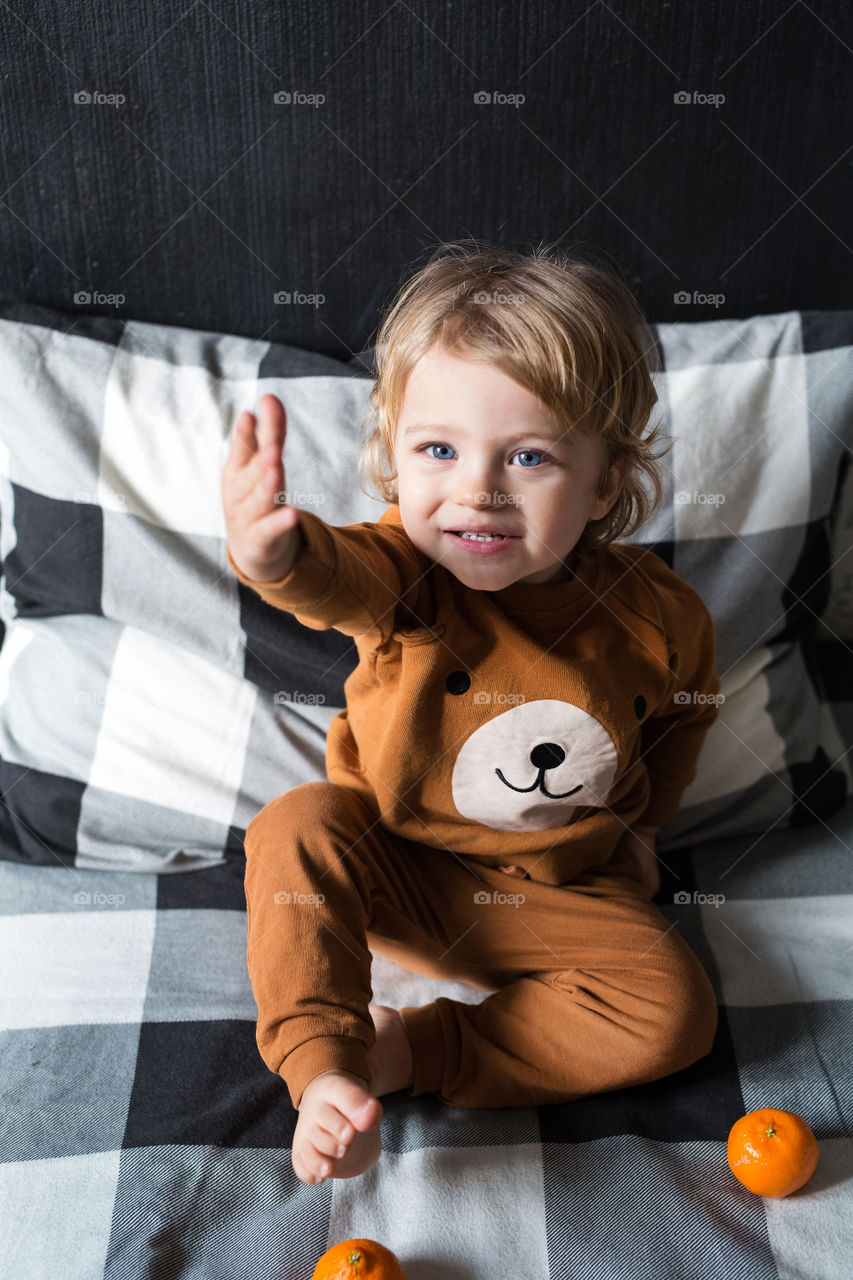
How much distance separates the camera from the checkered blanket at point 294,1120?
735 millimetres

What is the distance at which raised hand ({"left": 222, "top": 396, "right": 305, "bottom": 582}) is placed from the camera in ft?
2.05

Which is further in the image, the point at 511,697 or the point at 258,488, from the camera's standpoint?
the point at 511,697

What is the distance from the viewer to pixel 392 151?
3.77 feet

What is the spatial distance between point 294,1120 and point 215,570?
1.83 feet

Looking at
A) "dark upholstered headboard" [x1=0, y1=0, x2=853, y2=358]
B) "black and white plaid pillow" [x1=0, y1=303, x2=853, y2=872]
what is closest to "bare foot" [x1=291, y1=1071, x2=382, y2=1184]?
"black and white plaid pillow" [x1=0, y1=303, x2=853, y2=872]

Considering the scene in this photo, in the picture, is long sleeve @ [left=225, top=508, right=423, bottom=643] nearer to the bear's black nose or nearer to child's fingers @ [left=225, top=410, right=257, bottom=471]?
child's fingers @ [left=225, top=410, right=257, bottom=471]

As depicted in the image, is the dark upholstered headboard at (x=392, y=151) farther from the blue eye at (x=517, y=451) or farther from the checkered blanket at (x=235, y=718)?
the blue eye at (x=517, y=451)

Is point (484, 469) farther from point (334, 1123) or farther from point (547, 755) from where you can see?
point (334, 1123)

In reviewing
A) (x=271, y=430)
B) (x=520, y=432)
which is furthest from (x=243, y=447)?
(x=520, y=432)

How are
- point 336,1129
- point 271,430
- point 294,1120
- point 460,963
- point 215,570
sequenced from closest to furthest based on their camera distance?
1. point 271,430
2. point 336,1129
3. point 294,1120
4. point 460,963
5. point 215,570

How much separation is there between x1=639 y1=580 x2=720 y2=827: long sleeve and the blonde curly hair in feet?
0.37

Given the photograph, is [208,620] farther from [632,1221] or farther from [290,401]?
[632,1221]

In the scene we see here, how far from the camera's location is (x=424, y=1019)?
90cm

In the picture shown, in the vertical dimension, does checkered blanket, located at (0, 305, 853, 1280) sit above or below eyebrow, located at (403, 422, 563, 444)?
below
